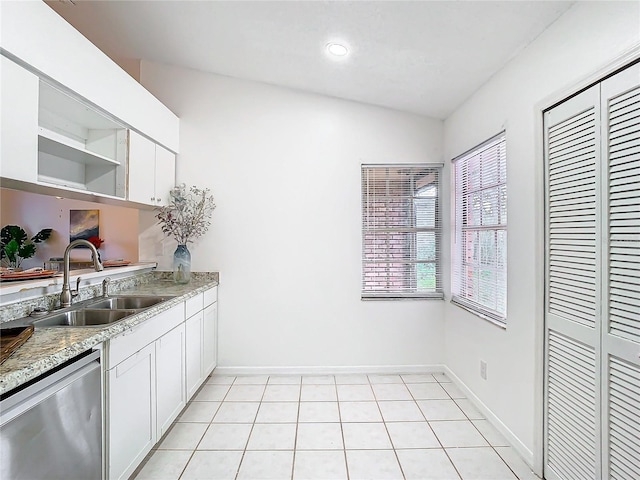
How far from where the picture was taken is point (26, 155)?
5.32ft

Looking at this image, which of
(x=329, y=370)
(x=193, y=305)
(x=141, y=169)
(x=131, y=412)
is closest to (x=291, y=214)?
(x=193, y=305)

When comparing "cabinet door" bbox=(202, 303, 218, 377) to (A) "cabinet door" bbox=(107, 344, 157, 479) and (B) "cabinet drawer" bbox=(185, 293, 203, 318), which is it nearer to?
(B) "cabinet drawer" bbox=(185, 293, 203, 318)

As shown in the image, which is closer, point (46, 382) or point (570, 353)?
point (46, 382)

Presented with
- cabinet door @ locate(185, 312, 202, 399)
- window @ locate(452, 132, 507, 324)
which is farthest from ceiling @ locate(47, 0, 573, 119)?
cabinet door @ locate(185, 312, 202, 399)

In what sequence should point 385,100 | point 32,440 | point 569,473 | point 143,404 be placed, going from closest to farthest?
1. point 32,440
2. point 569,473
3. point 143,404
4. point 385,100

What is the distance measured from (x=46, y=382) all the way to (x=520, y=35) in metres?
2.90

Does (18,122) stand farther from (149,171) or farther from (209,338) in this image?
(209,338)

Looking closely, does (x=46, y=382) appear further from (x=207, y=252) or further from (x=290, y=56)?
(x=290, y=56)

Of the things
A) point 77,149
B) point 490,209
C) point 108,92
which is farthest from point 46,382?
point 490,209

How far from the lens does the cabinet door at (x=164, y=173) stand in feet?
9.75

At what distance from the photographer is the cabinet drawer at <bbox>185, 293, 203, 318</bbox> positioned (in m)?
2.59

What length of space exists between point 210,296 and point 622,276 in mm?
2883

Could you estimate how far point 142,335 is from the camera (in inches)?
75.0

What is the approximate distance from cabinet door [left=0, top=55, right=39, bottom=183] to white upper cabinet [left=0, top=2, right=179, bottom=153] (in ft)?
0.28
